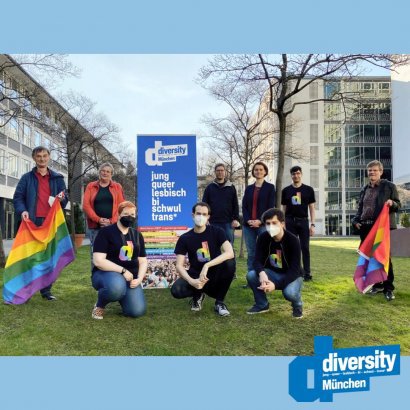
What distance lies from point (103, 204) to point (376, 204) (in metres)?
4.04

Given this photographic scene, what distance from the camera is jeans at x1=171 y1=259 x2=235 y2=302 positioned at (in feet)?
18.2

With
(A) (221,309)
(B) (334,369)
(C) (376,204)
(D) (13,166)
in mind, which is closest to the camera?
(B) (334,369)

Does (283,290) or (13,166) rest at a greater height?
(13,166)

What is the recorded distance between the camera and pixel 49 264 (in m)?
6.44

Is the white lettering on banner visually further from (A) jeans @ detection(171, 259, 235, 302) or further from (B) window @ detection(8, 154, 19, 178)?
(B) window @ detection(8, 154, 19, 178)

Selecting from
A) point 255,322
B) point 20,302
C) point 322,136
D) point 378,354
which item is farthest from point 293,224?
point 322,136

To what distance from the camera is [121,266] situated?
540 cm

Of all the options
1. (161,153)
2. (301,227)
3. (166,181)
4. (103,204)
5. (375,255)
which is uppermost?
(161,153)

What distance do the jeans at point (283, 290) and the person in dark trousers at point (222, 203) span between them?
1.50m

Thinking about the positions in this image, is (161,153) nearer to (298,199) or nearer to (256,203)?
(256,203)

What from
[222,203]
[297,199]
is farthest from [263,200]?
[297,199]

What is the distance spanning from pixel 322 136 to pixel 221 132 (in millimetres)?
40860

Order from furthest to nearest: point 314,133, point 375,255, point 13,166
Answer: point 314,133 < point 13,166 < point 375,255

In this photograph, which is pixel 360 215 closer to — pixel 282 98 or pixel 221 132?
pixel 282 98
